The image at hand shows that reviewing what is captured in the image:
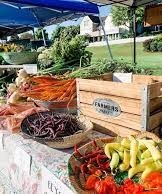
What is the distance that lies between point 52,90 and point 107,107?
474mm

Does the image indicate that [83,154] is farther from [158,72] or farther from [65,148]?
[158,72]

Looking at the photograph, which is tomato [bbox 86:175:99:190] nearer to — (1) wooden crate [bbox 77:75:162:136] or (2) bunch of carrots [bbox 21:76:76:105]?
(1) wooden crate [bbox 77:75:162:136]

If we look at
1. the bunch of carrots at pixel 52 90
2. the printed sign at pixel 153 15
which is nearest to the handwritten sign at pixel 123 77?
the bunch of carrots at pixel 52 90

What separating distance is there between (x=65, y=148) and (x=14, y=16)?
5.49 m

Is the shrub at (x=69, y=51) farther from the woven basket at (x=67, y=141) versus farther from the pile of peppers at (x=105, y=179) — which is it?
the pile of peppers at (x=105, y=179)

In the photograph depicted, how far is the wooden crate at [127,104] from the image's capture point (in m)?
1.16

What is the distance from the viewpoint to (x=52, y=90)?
1.68 metres

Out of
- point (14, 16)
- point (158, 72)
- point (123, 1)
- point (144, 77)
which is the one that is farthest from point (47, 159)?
point (14, 16)

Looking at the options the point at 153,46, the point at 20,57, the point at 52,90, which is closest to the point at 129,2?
the point at 20,57

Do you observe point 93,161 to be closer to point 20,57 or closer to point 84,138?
point 84,138

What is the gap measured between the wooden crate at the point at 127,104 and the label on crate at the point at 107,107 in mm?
10

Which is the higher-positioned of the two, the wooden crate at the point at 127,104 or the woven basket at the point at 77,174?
the wooden crate at the point at 127,104

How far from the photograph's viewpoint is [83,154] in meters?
1.08

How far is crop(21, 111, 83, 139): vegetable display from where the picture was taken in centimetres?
126
